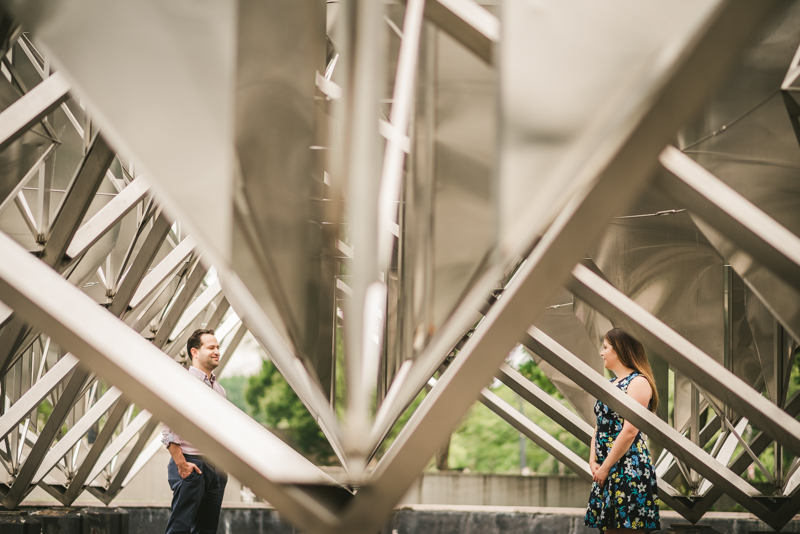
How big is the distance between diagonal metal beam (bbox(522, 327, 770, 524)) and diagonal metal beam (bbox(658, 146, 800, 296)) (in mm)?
2240

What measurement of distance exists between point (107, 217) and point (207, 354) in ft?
6.07

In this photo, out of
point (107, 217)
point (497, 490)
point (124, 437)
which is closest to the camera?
point (107, 217)

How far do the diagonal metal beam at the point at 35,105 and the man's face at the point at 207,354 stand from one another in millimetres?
2704

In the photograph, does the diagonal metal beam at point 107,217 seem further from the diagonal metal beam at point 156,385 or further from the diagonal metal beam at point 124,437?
the diagonal metal beam at point 156,385

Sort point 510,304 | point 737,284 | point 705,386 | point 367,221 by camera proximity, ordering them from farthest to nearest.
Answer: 1. point 737,284
2. point 705,386
3. point 367,221
4. point 510,304

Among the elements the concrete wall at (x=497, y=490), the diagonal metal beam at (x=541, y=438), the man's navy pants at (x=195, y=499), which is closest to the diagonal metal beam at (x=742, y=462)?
the diagonal metal beam at (x=541, y=438)

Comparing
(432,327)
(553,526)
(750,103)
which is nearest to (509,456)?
(553,526)

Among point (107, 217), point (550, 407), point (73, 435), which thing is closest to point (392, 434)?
point (550, 407)

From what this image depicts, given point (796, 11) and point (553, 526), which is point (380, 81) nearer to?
point (796, 11)

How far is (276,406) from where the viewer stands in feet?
145

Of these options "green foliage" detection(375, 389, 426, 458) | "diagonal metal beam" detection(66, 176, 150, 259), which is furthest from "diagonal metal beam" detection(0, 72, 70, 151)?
"green foliage" detection(375, 389, 426, 458)

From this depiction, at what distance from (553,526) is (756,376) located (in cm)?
403

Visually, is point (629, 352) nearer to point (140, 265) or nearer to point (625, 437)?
point (625, 437)

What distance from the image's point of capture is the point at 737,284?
937 cm
